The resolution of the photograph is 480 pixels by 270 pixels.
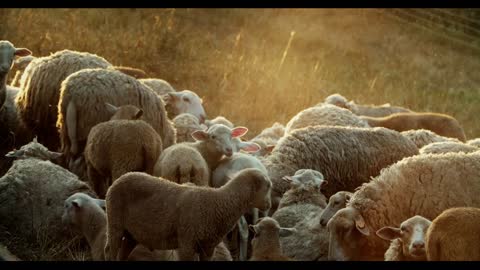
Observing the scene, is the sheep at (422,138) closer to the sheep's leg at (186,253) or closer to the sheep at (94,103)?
the sheep at (94,103)

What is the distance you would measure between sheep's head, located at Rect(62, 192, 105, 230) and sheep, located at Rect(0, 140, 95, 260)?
0.25 m

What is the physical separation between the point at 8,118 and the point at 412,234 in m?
5.12

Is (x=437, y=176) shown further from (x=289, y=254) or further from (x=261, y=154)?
(x=261, y=154)

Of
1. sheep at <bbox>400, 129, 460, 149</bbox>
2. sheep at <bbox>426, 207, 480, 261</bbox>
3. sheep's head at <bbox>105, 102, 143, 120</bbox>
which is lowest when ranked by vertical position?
sheep at <bbox>400, 129, 460, 149</bbox>

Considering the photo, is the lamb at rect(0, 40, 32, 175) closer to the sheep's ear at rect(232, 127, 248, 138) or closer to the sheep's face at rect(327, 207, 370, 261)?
the sheep's ear at rect(232, 127, 248, 138)

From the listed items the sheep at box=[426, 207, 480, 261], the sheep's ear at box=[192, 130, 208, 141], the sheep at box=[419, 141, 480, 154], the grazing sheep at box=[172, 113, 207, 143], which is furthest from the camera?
the grazing sheep at box=[172, 113, 207, 143]

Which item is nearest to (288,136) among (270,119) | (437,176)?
(437,176)

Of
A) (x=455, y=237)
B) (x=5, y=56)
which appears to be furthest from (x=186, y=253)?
(x=5, y=56)

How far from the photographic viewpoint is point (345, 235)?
720 cm

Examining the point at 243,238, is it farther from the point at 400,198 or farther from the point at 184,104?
the point at 184,104

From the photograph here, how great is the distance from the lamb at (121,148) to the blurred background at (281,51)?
5.33 metres

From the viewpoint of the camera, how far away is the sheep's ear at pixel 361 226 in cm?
710

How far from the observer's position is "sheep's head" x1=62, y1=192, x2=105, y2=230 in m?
7.60

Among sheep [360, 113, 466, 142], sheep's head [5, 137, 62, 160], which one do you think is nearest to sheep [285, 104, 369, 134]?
sheep [360, 113, 466, 142]
